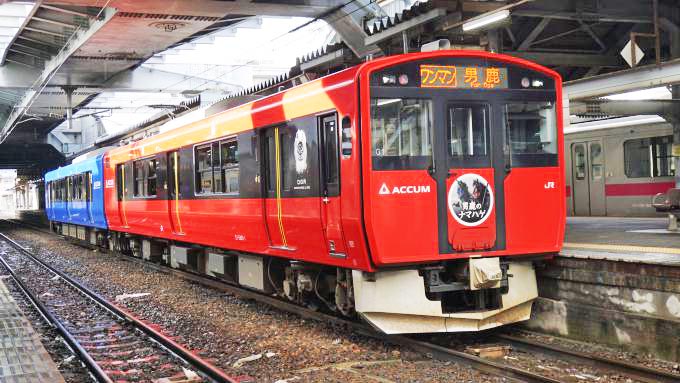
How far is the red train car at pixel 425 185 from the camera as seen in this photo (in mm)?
7020

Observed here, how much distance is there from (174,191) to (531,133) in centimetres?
729

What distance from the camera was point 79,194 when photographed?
23.3m

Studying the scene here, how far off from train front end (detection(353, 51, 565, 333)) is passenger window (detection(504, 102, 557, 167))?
0.01 metres

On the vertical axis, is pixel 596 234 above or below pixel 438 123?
below

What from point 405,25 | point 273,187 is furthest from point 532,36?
point 273,187

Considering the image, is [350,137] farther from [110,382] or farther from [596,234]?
[596,234]

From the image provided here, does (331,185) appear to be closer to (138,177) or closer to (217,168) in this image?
(217,168)

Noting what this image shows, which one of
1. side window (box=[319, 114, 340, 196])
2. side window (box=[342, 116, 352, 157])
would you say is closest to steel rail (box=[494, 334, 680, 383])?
side window (box=[319, 114, 340, 196])

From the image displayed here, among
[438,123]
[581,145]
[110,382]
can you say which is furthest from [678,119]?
[110,382]

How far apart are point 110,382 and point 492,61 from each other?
4900mm

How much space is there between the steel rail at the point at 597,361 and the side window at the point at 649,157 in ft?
30.1

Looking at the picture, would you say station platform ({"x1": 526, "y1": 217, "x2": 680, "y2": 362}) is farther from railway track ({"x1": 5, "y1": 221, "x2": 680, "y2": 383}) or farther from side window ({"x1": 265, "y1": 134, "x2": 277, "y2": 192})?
side window ({"x1": 265, "y1": 134, "x2": 277, "y2": 192})

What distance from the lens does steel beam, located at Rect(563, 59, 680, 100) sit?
32.1 ft

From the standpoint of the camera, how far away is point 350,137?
23.1ft
